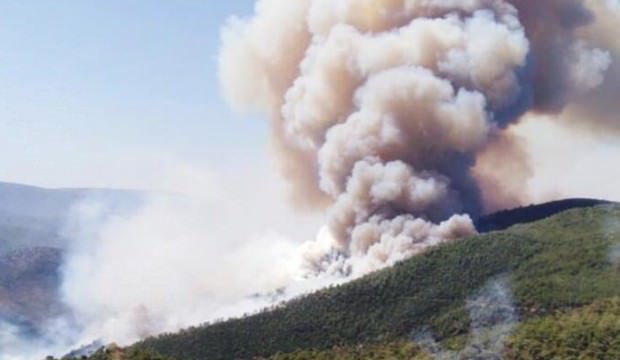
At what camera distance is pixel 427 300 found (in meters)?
48.9

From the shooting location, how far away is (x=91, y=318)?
86.2 m

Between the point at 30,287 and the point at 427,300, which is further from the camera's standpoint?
the point at 30,287

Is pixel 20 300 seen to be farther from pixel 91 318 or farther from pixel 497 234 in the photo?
pixel 497 234

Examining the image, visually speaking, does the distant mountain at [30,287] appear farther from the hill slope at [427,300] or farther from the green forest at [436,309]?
the green forest at [436,309]

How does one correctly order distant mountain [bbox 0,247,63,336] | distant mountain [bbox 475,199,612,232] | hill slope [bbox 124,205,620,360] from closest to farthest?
hill slope [bbox 124,205,620,360] < distant mountain [bbox 475,199,612,232] < distant mountain [bbox 0,247,63,336]

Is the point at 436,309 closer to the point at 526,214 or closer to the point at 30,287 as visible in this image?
the point at 526,214

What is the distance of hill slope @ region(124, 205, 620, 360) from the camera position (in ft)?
153

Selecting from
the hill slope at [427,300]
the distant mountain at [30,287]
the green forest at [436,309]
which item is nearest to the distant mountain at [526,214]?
the green forest at [436,309]

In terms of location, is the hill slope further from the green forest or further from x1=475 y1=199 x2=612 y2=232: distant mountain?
x1=475 y1=199 x2=612 y2=232: distant mountain

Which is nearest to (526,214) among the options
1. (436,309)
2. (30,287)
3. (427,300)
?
(427,300)

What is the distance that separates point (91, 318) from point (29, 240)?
8931 centimetres

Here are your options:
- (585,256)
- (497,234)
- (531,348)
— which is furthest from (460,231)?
(531,348)

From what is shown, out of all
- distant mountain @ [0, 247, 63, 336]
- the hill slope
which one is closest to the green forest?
the hill slope

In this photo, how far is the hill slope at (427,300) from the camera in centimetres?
4662
